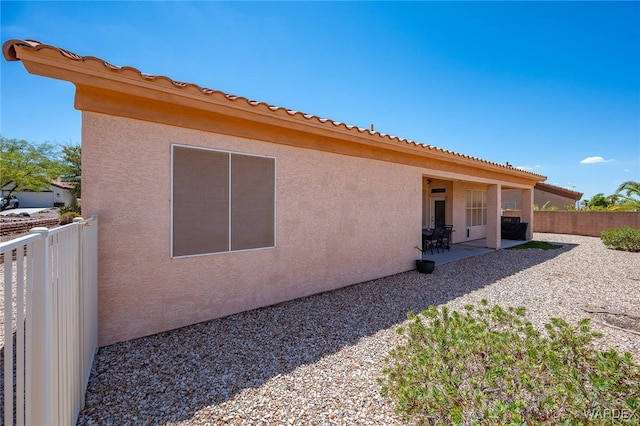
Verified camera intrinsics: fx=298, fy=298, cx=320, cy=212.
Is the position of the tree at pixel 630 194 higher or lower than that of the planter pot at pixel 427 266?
higher

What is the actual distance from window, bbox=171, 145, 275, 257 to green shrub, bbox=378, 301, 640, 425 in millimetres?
3763

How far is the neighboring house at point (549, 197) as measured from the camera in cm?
2881

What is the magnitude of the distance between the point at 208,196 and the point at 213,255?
105cm

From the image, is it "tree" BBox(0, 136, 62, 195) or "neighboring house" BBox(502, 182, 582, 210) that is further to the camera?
"neighboring house" BBox(502, 182, 582, 210)

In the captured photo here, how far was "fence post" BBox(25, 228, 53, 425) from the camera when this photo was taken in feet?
5.27

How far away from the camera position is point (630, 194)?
20828 millimetres

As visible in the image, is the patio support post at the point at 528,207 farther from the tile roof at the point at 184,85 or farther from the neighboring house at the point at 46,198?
the neighboring house at the point at 46,198

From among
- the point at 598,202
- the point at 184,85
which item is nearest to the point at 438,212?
the point at 184,85

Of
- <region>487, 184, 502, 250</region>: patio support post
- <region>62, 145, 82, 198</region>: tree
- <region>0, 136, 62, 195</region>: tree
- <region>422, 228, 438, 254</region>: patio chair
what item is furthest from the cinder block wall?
<region>0, 136, 62, 195</region>: tree

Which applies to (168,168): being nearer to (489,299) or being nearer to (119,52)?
(119,52)

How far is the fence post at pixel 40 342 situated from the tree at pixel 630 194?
29.6m

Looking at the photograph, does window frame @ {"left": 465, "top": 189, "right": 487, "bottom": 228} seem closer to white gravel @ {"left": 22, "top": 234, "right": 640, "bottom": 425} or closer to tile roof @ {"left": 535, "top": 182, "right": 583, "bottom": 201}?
white gravel @ {"left": 22, "top": 234, "right": 640, "bottom": 425}

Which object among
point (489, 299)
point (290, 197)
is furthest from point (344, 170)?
point (489, 299)

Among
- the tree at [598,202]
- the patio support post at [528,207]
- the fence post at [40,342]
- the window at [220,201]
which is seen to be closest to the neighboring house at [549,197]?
the tree at [598,202]
